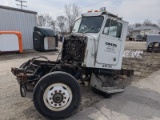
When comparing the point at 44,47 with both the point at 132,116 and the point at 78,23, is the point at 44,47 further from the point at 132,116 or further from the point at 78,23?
the point at 132,116

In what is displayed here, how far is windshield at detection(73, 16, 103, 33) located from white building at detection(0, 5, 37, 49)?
1100 centimetres

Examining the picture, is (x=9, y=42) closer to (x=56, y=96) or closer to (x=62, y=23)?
(x=56, y=96)

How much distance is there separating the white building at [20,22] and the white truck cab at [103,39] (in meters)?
11.4

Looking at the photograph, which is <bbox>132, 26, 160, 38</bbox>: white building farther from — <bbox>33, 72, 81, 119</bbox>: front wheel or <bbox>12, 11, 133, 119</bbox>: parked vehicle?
<bbox>33, 72, 81, 119</bbox>: front wheel

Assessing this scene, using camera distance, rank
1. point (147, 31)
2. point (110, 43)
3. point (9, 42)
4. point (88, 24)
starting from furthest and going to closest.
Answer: point (147, 31), point (9, 42), point (88, 24), point (110, 43)

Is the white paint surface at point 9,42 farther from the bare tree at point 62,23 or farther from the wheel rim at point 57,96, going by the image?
the bare tree at point 62,23

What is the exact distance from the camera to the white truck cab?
4.37 meters

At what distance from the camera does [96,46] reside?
4.39 metres

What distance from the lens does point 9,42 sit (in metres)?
12.6

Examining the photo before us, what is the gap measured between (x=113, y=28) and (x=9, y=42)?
9.99 meters

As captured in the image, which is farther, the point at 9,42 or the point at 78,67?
the point at 9,42

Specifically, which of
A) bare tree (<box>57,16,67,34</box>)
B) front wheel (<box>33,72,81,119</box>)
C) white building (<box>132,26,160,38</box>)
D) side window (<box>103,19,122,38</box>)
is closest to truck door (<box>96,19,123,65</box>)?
side window (<box>103,19,122,38</box>)

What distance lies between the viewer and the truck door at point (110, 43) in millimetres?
4488

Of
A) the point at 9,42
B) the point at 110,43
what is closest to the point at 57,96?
the point at 110,43
